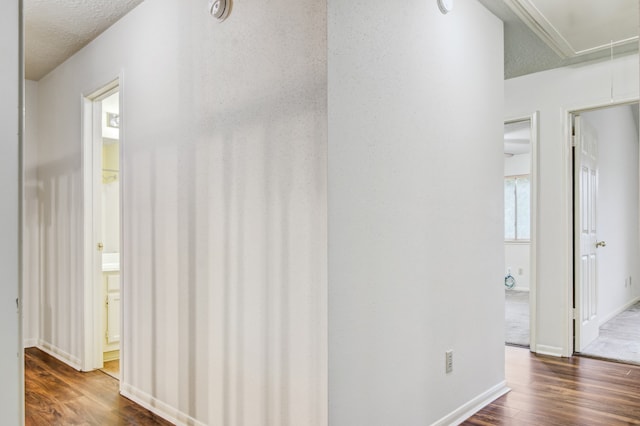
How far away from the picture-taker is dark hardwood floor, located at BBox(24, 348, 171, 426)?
266 cm

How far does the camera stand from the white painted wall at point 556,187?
3.89 meters

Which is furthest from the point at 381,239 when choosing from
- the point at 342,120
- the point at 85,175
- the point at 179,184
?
the point at 85,175

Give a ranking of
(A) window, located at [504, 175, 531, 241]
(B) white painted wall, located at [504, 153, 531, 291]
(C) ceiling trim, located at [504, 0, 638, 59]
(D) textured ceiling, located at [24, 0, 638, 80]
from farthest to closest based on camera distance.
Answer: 1. (A) window, located at [504, 175, 531, 241]
2. (B) white painted wall, located at [504, 153, 531, 291]
3. (D) textured ceiling, located at [24, 0, 638, 80]
4. (C) ceiling trim, located at [504, 0, 638, 59]

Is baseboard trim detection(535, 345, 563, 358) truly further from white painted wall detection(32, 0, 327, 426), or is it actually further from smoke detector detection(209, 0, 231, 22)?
smoke detector detection(209, 0, 231, 22)

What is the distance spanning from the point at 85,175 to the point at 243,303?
7.15 feet

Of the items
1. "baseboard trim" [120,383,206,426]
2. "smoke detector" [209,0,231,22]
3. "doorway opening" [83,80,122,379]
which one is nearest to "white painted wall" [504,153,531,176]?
"doorway opening" [83,80,122,379]

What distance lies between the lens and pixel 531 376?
3387mm

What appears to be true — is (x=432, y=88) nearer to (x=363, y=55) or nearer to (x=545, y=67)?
(x=363, y=55)

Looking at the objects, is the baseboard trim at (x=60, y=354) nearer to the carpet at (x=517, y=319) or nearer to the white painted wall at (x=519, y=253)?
the carpet at (x=517, y=319)

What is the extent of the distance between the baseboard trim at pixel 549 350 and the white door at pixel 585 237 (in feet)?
0.59

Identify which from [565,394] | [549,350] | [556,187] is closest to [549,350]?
[549,350]

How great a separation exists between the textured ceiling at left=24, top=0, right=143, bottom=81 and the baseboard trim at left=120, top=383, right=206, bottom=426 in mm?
2418

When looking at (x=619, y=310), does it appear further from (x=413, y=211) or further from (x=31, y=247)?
(x=31, y=247)

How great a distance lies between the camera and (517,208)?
8.27 m
